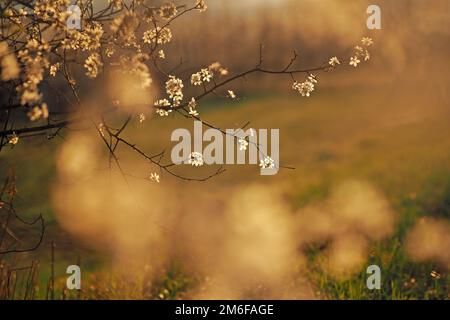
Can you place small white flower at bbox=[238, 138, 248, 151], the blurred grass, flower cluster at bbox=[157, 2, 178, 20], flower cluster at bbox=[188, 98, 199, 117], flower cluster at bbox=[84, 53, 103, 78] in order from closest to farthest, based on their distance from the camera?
flower cluster at bbox=[84, 53, 103, 78]
flower cluster at bbox=[157, 2, 178, 20]
flower cluster at bbox=[188, 98, 199, 117]
small white flower at bbox=[238, 138, 248, 151]
the blurred grass

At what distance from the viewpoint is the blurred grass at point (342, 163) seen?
9.77 meters

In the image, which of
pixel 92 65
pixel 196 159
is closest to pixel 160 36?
pixel 196 159

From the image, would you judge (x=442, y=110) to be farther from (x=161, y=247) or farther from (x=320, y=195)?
(x=161, y=247)

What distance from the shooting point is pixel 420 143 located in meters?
16.8

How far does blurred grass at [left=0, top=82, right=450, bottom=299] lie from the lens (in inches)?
384

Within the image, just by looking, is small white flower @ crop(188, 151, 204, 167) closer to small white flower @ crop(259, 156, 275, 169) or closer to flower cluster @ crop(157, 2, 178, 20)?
small white flower @ crop(259, 156, 275, 169)

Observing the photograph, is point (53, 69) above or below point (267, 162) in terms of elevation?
above

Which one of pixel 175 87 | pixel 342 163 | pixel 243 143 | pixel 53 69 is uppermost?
pixel 342 163

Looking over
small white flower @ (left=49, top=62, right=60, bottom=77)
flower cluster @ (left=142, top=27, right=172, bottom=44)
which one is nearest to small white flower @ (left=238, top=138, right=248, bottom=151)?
flower cluster @ (left=142, top=27, right=172, bottom=44)

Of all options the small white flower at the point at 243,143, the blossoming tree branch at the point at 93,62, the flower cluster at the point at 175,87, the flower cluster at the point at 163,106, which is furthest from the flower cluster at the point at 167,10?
the small white flower at the point at 243,143

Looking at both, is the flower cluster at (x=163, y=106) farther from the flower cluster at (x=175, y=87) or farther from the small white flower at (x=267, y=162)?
the small white flower at (x=267, y=162)

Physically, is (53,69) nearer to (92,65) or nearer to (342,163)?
(92,65)

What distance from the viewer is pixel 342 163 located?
51.9 ft

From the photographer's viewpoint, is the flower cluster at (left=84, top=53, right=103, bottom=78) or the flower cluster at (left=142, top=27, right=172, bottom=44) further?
the flower cluster at (left=142, top=27, right=172, bottom=44)
